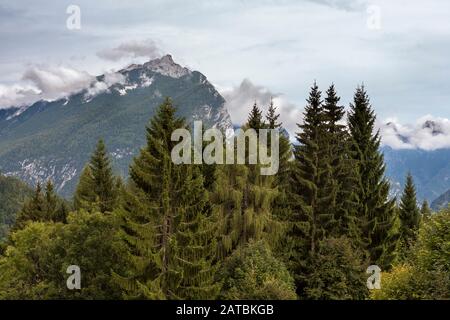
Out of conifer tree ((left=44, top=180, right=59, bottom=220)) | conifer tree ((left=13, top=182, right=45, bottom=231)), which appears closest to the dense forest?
conifer tree ((left=13, top=182, right=45, bottom=231))

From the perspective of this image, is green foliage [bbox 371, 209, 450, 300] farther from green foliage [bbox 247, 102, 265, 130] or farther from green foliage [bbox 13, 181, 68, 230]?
green foliage [bbox 13, 181, 68, 230]

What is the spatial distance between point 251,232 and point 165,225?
10.1 meters

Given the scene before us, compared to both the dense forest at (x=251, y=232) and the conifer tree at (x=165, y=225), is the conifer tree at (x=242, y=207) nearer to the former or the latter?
the dense forest at (x=251, y=232)

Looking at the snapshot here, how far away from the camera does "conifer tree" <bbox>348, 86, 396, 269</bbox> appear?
157ft

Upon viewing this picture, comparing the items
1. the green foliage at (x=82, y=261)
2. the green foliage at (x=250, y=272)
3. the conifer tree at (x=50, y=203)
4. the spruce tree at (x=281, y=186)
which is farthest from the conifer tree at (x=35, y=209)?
Result: the green foliage at (x=250, y=272)

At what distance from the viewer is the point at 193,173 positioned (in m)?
35.1

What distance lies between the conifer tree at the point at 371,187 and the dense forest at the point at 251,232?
3.9 inches

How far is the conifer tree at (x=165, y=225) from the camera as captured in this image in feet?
107

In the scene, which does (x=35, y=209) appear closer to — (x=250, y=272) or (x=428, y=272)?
(x=250, y=272)

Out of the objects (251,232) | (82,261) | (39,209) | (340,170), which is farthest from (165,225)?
(39,209)

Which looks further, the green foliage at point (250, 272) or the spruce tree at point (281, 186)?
the spruce tree at point (281, 186)

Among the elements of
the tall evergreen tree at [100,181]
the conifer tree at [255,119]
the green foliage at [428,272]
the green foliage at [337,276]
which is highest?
the conifer tree at [255,119]

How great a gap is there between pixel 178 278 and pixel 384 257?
23502 mm
